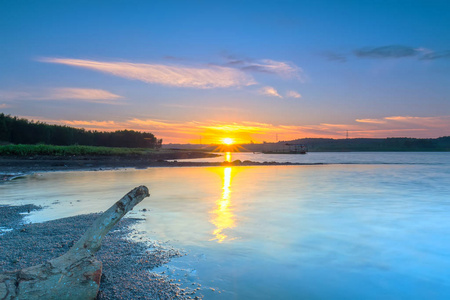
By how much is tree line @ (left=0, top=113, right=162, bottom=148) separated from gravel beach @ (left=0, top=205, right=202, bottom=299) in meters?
51.6

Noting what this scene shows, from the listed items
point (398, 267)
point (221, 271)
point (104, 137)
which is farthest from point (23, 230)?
point (104, 137)

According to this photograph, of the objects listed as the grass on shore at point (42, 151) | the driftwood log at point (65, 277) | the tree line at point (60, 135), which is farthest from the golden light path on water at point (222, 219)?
the tree line at point (60, 135)

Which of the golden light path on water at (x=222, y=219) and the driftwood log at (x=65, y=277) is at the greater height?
the driftwood log at (x=65, y=277)

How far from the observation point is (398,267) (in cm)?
585

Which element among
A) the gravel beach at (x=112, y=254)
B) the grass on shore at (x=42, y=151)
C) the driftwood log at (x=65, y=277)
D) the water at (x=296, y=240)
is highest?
the grass on shore at (x=42, y=151)

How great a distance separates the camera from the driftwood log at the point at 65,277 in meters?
3.37

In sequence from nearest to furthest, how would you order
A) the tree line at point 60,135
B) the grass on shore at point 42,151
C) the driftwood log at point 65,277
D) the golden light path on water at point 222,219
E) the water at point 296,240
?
the driftwood log at point 65,277 < the water at point 296,240 < the golden light path on water at point 222,219 < the grass on shore at point 42,151 < the tree line at point 60,135

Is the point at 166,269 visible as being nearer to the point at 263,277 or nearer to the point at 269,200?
the point at 263,277

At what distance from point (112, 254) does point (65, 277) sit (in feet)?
5.82

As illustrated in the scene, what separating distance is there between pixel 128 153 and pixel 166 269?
4324 cm

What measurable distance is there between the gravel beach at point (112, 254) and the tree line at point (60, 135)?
169ft

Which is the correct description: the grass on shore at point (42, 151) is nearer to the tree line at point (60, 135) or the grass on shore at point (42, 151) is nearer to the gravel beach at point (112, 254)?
the tree line at point (60, 135)

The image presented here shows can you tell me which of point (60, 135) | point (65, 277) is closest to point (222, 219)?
point (65, 277)

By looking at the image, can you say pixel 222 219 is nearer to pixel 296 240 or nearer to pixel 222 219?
pixel 222 219
